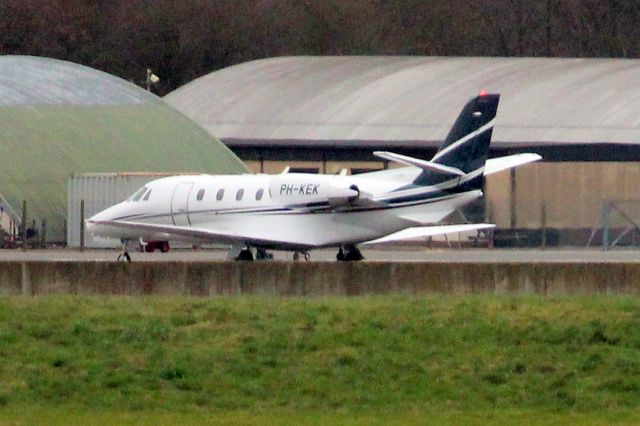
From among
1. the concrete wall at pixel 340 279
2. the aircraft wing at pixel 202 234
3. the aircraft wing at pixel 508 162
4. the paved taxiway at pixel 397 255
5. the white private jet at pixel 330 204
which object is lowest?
the concrete wall at pixel 340 279

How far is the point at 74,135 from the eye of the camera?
182ft

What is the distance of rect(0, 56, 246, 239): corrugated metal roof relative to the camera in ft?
173

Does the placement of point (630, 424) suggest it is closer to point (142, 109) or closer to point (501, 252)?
point (501, 252)

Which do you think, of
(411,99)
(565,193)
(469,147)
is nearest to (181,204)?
(469,147)

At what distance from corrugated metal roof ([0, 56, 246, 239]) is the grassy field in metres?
30.4

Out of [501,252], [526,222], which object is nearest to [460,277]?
[501,252]

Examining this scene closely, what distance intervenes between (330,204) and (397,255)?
331 inches

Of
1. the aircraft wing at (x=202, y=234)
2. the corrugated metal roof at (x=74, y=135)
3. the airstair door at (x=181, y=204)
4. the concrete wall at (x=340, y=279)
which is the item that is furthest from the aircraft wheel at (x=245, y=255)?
the corrugated metal roof at (x=74, y=135)

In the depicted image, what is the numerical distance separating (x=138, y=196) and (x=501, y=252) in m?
11.7

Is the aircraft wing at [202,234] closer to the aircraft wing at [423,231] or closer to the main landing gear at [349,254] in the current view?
the main landing gear at [349,254]

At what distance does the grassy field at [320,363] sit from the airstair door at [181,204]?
18.0 meters

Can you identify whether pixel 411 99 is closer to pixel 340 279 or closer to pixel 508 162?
pixel 508 162

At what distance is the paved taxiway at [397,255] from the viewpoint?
142 ft

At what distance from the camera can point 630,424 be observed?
17516 mm
